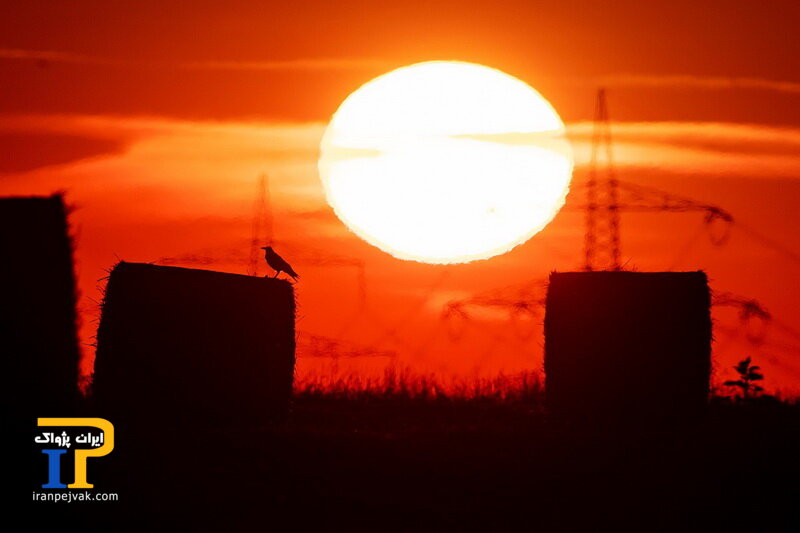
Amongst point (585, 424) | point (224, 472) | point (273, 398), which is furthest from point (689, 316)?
point (224, 472)

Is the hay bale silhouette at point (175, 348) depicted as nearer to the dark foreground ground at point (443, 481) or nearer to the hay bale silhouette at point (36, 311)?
the dark foreground ground at point (443, 481)

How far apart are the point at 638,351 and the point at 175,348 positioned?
5336 millimetres

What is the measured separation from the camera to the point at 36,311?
1330 centimetres

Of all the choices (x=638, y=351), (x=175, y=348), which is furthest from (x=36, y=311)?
(x=638, y=351)

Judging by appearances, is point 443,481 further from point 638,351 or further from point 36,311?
point 638,351

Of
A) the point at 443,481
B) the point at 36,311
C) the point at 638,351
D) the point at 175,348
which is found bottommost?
the point at 443,481

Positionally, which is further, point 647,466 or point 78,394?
point 78,394

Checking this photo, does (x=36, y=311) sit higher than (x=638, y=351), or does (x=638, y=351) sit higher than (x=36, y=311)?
(x=36, y=311)

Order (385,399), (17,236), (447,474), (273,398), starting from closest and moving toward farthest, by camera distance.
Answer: (447,474) < (17,236) < (273,398) < (385,399)

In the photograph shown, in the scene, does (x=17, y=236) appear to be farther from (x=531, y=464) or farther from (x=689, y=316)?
(x=689, y=316)

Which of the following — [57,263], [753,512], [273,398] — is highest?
[57,263]

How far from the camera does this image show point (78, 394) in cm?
1379

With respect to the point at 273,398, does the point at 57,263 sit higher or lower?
higher

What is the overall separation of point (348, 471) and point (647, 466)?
2773 mm
